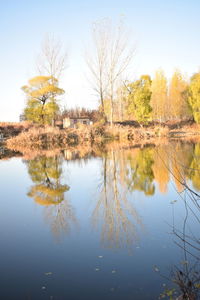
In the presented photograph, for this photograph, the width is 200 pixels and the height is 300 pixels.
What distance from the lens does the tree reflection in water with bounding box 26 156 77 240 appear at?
500 centimetres

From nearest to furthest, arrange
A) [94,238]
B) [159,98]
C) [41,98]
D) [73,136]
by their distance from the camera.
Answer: [94,238]
[73,136]
[41,98]
[159,98]

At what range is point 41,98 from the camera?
2864 cm

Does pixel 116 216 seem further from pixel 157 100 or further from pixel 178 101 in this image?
pixel 157 100

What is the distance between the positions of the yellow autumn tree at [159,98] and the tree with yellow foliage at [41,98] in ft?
60.4

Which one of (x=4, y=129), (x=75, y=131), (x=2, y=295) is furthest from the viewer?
(x=4, y=129)

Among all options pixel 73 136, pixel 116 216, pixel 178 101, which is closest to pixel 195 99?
pixel 178 101

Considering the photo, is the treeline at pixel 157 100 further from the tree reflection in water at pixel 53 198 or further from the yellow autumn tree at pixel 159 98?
the tree reflection in water at pixel 53 198

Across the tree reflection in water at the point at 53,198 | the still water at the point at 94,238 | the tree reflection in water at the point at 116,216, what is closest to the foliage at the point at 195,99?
the tree reflection in water at the point at 53,198

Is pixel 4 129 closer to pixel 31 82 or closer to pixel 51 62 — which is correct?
pixel 31 82

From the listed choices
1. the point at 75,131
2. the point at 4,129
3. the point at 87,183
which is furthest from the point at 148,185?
the point at 4,129

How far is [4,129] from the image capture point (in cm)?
3078

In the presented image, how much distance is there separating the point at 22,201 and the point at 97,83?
23873 mm

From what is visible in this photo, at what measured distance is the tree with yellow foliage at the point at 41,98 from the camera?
2806cm

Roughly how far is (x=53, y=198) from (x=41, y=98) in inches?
913
